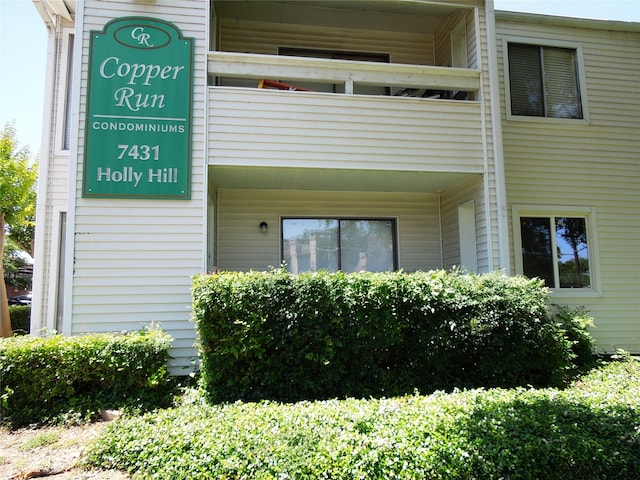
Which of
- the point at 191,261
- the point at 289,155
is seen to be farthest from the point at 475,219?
the point at 191,261

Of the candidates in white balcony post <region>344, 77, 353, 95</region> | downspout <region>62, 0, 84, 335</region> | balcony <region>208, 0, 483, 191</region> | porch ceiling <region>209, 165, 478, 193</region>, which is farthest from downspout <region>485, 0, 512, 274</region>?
downspout <region>62, 0, 84, 335</region>

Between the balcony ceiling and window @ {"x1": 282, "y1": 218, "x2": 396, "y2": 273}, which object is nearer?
the balcony ceiling

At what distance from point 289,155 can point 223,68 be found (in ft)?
5.73

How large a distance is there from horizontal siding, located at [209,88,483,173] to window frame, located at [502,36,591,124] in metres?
1.49

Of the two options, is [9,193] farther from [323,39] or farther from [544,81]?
[544,81]

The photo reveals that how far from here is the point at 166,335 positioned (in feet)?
18.2

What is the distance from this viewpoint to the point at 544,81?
797 centimetres

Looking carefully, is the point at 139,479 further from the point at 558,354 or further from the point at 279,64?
the point at 279,64

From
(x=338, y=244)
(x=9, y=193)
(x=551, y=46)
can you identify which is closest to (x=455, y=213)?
(x=338, y=244)

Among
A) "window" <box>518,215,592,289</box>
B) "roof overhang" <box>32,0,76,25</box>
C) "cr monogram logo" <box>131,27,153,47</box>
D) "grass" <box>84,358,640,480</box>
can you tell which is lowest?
"grass" <box>84,358,640,480</box>

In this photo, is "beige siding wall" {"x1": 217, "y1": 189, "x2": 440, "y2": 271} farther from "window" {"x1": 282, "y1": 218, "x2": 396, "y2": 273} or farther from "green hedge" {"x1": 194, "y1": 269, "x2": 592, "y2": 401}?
"green hedge" {"x1": 194, "y1": 269, "x2": 592, "y2": 401}

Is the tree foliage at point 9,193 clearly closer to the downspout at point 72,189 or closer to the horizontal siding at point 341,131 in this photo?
the downspout at point 72,189

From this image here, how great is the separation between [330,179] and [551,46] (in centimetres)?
543

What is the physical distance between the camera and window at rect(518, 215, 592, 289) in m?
7.52
